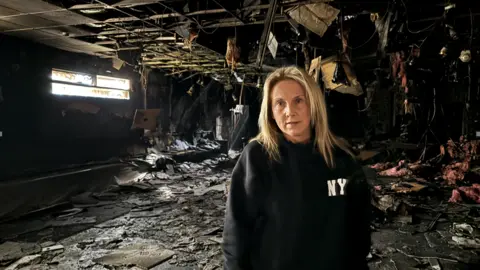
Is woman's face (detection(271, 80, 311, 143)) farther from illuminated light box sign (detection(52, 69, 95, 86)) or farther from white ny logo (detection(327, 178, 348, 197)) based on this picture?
illuminated light box sign (detection(52, 69, 95, 86))

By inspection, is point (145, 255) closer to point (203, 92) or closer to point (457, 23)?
point (457, 23)

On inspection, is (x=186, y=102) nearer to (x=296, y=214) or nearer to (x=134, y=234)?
(x=134, y=234)

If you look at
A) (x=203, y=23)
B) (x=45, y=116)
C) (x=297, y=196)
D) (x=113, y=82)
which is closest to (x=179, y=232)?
(x=203, y=23)

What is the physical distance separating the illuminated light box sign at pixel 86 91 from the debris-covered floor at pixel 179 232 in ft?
14.4

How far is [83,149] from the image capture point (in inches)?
488

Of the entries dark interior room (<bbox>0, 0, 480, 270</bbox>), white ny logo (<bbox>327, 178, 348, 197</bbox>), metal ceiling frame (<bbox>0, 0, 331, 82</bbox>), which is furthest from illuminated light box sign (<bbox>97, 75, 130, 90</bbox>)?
white ny logo (<bbox>327, 178, 348, 197</bbox>)

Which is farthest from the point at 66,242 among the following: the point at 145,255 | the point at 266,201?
the point at 266,201

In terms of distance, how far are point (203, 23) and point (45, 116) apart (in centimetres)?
760

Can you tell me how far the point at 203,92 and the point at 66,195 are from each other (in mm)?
12958

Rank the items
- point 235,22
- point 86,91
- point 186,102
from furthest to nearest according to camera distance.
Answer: point 186,102 → point 86,91 → point 235,22

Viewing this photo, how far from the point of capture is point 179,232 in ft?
22.9

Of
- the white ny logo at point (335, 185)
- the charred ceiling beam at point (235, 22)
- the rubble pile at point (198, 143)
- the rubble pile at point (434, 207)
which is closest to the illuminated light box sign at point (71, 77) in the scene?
the rubble pile at point (198, 143)

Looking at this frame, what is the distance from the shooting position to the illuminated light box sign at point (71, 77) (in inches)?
440

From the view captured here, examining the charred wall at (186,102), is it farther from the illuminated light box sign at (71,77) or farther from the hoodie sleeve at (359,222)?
the hoodie sleeve at (359,222)
